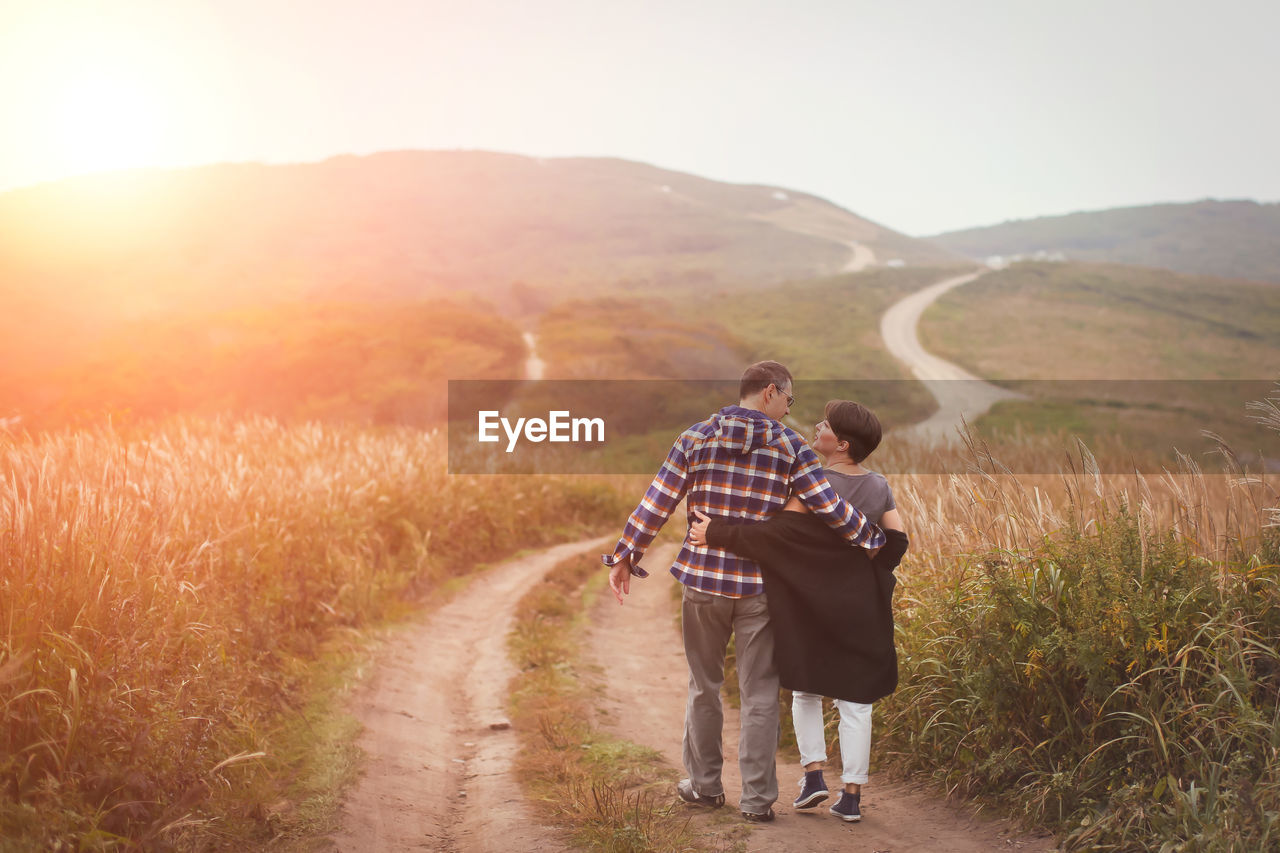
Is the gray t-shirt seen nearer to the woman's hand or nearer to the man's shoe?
the woman's hand

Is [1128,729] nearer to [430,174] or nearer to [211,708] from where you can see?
[211,708]

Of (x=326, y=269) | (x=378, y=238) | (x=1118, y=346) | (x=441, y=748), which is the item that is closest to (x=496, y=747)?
(x=441, y=748)

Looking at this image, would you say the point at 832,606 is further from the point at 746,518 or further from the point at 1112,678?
the point at 1112,678

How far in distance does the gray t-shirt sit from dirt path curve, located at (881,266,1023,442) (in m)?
34.0

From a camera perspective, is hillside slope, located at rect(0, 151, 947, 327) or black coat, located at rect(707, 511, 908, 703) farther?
hillside slope, located at rect(0, 151, 947, 327)

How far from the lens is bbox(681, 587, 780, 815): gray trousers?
445cm

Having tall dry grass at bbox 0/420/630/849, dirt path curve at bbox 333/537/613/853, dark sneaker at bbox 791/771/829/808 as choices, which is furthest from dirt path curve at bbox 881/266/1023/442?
dark sneaker at bbox 791/771/829/808

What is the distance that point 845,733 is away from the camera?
4.48m

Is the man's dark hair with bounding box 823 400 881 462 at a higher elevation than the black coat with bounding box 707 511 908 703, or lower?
higher

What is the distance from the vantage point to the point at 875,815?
4547 millimetres

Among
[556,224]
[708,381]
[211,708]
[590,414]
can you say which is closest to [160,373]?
[590,414]

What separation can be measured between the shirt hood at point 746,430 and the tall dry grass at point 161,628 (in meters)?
2.88

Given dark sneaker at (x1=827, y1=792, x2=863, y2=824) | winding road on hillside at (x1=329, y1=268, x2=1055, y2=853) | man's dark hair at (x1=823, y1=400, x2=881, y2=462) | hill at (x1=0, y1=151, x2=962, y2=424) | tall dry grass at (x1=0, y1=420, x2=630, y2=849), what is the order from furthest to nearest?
hill at (x1=0, y1=151, x2=962, y2=424)
man's dark hair at (x1=823, y1=400, x2=881, y2=462)
dark sneaker at (x1=827, y1=792, x2=863, y2=824)
winding road on hillside at (x1=329, y1=268, x2=1055, y2=853)
tall dry grass at (x1=0, y1=420, x2=630, y2=849)

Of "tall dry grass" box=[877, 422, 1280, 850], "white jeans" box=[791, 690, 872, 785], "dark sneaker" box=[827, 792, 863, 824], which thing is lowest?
"dark sneaker" box=[827, 792, 863, 824]
